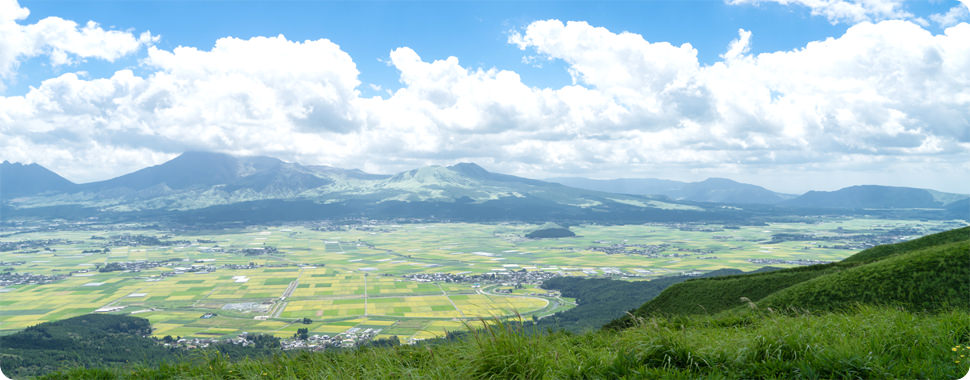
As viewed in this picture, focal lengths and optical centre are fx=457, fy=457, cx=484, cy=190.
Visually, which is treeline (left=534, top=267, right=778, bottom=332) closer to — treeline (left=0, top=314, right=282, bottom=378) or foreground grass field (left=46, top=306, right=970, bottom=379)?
treeline (left=0, top=314, right=282, bottom=378)

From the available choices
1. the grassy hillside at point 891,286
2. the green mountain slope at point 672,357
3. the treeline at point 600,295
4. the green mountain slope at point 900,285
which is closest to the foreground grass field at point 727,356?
the green mountain slope at point 672,357

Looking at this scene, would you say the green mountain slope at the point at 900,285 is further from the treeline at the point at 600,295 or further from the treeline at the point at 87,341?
the treeline at the point at 600,295

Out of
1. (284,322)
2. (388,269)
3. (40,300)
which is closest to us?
(284,322)

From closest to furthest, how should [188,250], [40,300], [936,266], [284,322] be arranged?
[936,266] → [284,322] → [40,300] → [188,250]

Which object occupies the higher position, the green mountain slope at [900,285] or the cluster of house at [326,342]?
the green mountain slope at [900,285]

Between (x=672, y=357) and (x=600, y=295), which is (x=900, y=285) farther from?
(x=600, y=295)

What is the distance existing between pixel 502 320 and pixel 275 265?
394 ft

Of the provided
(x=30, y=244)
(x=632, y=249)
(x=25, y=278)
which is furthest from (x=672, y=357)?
(x=30, y=244)

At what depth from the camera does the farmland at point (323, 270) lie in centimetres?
5906

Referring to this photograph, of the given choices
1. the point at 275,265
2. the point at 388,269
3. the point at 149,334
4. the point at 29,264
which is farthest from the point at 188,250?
the point at 149,334

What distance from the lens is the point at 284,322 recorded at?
55719 mm

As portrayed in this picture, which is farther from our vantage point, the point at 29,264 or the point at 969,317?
the point at 29,264

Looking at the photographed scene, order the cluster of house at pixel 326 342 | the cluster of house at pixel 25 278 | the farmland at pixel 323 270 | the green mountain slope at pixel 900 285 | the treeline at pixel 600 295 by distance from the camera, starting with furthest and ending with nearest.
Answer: the cluster of house at pixel 25 278
the farmland at pixel 323 270
the treeline at pixel 600 295
the green mountain slope at pixel 900 285
the cluster of house at pixel 326 342

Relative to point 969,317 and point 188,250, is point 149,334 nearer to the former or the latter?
point 969,317
